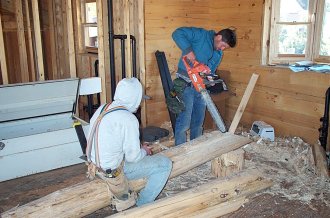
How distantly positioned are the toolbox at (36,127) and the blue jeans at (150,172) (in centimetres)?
116

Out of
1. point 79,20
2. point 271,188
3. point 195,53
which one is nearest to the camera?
point 271,188

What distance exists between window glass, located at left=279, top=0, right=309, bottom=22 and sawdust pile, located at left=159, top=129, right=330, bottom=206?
4.84ft

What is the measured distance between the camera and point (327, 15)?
148 inches

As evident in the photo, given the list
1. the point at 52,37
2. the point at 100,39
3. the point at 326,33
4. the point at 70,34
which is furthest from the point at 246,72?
the point at 52,37

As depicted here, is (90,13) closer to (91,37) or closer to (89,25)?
(89,25)

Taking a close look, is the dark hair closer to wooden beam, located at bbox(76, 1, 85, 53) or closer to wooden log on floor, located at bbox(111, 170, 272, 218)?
wooden log on floor, located at bbox(111, 170, 272, 218)

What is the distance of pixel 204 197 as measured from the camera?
231 centimetres

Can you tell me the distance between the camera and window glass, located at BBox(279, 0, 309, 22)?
3.90 meters

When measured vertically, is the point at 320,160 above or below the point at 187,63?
below

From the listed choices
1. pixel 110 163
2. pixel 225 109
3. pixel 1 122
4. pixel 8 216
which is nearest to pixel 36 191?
pixel 1 122

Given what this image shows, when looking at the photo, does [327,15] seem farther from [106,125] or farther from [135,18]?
[106,125]

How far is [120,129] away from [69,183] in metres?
1.35

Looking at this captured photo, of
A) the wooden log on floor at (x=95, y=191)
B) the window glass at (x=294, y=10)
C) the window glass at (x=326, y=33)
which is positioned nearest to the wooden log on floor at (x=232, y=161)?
the wooden log on floor at (x=95, y=191)

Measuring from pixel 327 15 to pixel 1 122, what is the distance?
370cm
